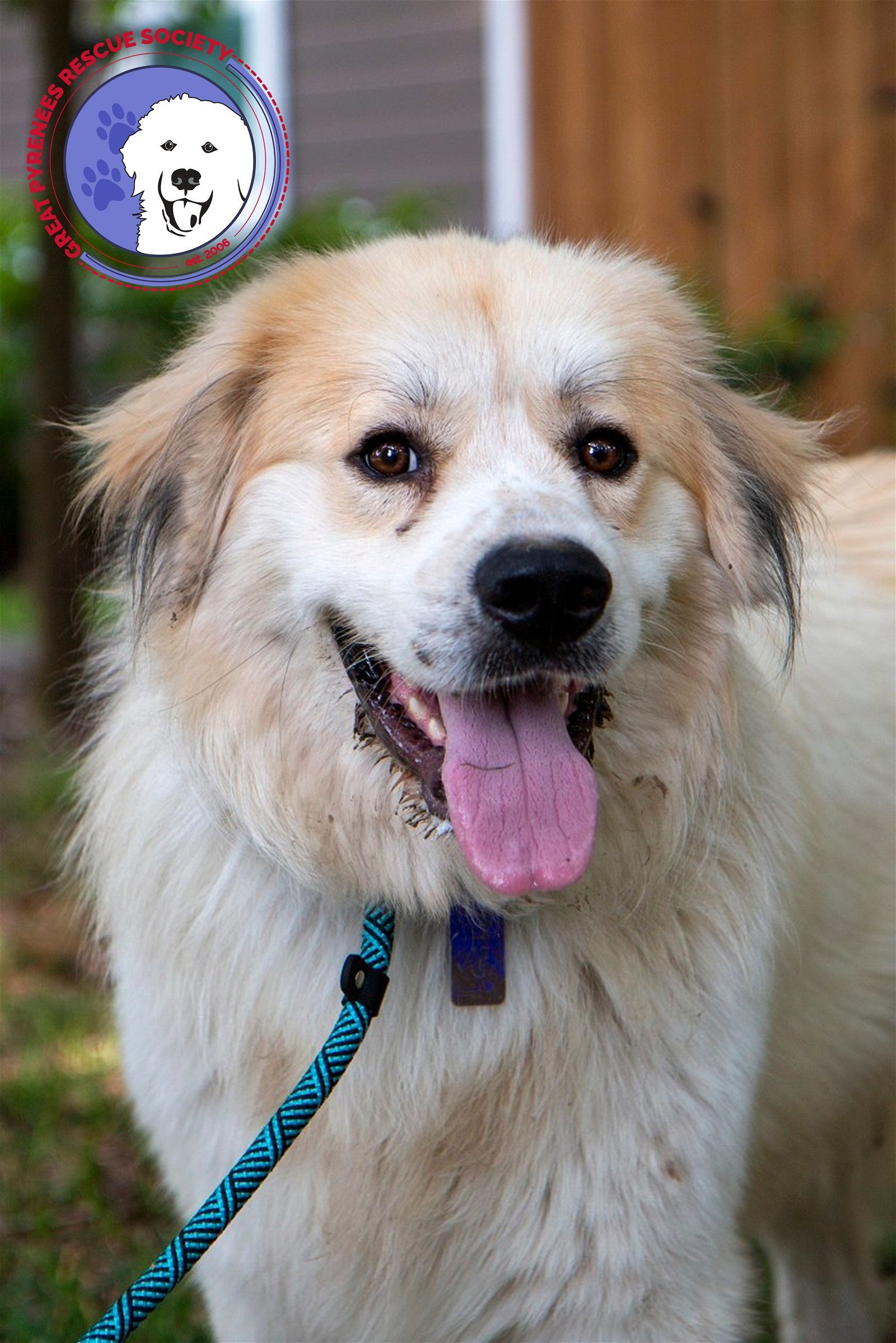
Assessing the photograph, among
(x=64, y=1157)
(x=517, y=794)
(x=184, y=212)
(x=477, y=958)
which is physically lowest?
(x=64, y=1157)

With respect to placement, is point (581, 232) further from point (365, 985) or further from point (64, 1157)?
point (365, 985)

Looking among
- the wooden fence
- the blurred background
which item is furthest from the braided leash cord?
the wooden fence

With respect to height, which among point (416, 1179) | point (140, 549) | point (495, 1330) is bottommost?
point (495, 1330)

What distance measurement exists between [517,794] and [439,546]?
1.17 feet

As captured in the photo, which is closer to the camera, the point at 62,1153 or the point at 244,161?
the point at 244,161

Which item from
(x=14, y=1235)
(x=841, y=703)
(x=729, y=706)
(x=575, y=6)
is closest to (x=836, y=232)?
(x=575, y=6)

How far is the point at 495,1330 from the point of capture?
83.2 inches

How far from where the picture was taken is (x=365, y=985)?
203 cm

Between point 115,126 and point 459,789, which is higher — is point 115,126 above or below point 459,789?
above

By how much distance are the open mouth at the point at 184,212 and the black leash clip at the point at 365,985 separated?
1.37 meters

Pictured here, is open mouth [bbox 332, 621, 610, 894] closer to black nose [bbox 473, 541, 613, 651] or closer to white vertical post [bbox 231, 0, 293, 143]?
black nose [bbox 473, 541, 613, 651]

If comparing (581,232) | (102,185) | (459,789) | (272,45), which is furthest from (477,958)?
(272,45)

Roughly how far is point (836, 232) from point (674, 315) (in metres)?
4.45

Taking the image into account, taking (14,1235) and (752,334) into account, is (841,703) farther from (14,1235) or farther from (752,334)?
(752,334)
